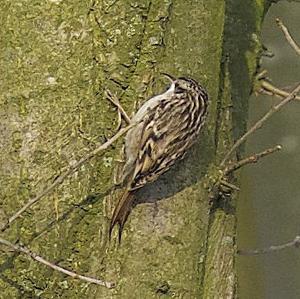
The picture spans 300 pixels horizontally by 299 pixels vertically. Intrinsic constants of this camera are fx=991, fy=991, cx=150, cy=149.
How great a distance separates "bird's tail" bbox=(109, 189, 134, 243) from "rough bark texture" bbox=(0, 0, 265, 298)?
0.01 m

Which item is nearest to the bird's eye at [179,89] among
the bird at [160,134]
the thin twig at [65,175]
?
the bird at [160,134]

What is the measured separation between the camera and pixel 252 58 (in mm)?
1533

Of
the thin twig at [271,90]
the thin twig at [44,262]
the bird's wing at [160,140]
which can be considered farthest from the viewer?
the thin twig at [271,90]

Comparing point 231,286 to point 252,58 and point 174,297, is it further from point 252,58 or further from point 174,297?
point 252,58

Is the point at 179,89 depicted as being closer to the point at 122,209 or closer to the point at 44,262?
the point at 122,209

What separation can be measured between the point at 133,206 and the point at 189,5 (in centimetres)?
27

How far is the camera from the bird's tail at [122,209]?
120cm

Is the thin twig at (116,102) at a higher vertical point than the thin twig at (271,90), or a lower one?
higher

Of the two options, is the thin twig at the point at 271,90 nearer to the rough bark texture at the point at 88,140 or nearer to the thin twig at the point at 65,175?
the rough bark texture at the point at 88,140

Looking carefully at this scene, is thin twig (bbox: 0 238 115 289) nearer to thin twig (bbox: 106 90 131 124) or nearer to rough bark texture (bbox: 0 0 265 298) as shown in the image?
rough bark texture (bbox: 0 0 265 298)

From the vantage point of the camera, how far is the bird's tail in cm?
120

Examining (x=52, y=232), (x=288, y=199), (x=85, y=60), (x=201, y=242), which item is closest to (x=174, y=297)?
(x=201, y=242)

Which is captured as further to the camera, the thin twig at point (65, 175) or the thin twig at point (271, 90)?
the thin twig at point (271, 90)

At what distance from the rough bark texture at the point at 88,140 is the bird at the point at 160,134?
0.01 meters
